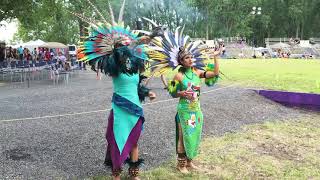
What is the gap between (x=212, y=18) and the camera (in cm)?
6669

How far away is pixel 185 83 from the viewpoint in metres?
5.72

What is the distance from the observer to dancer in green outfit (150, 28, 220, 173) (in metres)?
5.73

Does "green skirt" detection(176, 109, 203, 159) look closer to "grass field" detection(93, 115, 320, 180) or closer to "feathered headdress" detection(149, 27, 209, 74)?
"grass field" detection(93, 115, 320, 180)

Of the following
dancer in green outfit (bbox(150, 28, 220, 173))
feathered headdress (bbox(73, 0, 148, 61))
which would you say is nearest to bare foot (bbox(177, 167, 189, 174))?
dancer in green outfit (bbox(150, 28, 220, 173))

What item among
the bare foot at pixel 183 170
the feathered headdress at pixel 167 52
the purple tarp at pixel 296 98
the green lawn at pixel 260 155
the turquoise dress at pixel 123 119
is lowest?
the green lawn at pixel 260 155

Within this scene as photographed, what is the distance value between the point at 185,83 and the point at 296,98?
674cm

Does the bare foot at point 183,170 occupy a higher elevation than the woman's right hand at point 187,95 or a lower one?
lower

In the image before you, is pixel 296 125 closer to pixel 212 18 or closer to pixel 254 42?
pixel 212 18

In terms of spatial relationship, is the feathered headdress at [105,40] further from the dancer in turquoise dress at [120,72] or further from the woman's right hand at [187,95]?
the woman's right hand at [187,95]

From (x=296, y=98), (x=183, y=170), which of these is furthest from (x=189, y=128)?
(x=296, y=98)

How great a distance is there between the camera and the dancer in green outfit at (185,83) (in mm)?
5730

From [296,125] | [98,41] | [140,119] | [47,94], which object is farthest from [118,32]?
[47,94]

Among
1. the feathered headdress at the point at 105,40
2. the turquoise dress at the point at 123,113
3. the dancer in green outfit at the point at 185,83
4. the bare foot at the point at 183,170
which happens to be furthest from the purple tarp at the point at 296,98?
the turquoise dress at the point at 123,113

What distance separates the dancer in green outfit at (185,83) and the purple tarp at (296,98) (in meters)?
6.02
